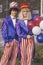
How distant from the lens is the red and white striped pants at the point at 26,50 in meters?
8.97

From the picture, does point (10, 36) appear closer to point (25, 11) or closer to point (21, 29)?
point (21, 29)

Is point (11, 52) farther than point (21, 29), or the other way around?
point (11, 52)

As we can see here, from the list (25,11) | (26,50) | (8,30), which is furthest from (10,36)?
(25,11)

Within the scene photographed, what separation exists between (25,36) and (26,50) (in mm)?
329

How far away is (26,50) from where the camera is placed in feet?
29.6

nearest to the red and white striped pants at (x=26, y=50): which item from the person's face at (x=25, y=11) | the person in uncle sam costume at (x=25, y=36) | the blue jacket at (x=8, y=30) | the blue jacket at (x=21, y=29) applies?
the person in uncle sam costume at (x=25, y=36)

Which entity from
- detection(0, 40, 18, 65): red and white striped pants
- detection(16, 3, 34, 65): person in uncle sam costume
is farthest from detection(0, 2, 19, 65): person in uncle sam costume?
detection(16, 3, 34, 65): person in uncle sam costume

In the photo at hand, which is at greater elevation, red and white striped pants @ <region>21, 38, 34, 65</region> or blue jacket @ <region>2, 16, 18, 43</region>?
blue jacket @ <region>2, 16, 18, 43</region>

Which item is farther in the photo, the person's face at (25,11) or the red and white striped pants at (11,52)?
the red and white striped pants at (11,52)

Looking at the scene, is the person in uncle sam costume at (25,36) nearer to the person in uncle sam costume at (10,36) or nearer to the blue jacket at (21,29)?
the blue jacket at (21,29)

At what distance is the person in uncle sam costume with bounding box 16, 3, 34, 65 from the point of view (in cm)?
889

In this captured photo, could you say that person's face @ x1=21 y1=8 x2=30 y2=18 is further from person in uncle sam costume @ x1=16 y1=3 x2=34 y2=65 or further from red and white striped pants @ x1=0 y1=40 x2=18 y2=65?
red and white striped pants @ x1=0 y1=40 x2=18 y2=65

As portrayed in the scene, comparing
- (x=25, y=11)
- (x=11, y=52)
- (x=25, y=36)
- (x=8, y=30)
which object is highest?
(x=25, y=11)

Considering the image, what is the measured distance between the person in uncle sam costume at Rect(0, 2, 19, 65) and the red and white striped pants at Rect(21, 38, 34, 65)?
206mm
